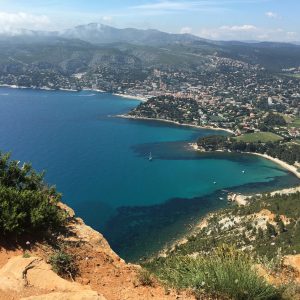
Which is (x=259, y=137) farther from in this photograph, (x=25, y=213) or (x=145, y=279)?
(x=145, y=279)

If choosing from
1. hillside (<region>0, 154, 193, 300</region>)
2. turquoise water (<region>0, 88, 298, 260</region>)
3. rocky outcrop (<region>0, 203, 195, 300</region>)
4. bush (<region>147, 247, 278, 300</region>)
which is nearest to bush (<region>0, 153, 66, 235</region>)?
hillside (<region>0, 154, 193, 300</region>)

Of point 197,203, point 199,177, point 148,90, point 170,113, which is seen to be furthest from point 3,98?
point 197,203

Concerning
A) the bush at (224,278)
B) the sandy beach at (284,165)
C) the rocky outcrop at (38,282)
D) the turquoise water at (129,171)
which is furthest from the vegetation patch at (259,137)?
the rocky outcrop at (38,282)

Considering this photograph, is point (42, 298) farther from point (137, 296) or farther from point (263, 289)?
point (263, 289)

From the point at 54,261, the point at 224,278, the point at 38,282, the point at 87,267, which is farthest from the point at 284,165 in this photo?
the point at 38,282

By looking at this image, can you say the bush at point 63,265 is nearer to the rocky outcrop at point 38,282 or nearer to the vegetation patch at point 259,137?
the rocky outcrop at point 38,282

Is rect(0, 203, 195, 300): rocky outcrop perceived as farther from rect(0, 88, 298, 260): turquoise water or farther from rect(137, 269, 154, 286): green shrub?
rect(0, 88, 298, 260): turquoise water
